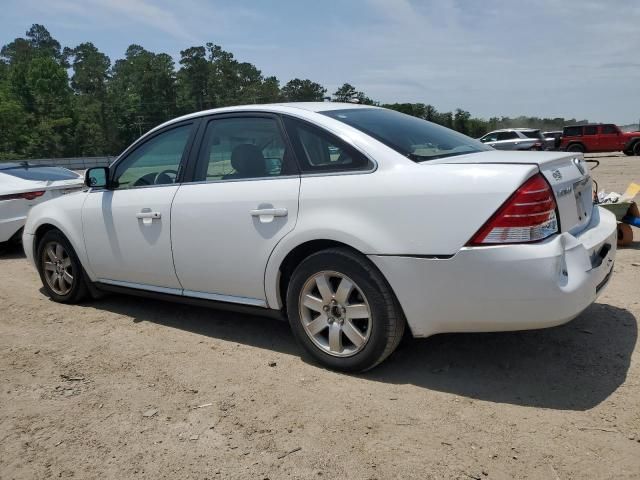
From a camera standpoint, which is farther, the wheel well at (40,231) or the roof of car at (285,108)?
the wheel well at (40,231)

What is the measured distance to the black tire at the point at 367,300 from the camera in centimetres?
308

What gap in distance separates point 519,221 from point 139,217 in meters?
2.78

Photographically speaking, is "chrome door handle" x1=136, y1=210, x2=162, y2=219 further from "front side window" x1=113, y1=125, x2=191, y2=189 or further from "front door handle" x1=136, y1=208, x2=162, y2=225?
"front side window" x1=113, y1=125, x2=191, y2=189

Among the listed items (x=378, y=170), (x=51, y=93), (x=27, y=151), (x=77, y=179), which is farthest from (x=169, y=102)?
(x=378, y=170)

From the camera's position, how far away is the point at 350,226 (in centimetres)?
313

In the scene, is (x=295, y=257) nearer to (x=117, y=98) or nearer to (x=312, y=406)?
(x=312, y=406)

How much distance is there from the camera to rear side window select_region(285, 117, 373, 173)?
3.26 metres

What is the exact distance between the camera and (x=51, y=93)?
8200cm

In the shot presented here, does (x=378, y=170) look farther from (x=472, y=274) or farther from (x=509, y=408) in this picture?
(x=509, y=408)

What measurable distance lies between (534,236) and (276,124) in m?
1.81

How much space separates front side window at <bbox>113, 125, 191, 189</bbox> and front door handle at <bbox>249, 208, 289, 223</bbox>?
0.96 meters

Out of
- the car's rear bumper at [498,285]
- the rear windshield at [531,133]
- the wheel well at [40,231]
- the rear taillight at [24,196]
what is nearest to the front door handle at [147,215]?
the wheel well at [40,231]

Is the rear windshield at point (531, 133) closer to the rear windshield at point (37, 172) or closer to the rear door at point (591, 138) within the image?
the rear door at point (591, 138)

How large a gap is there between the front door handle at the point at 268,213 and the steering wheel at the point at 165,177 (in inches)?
37.2
